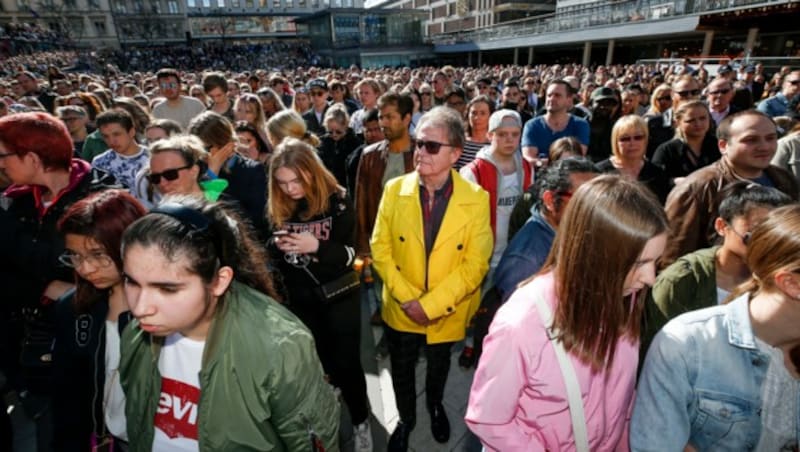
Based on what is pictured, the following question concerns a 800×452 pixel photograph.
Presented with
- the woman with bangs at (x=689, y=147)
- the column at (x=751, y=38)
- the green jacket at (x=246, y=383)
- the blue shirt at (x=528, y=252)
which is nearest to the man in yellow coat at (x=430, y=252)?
the blue shirt at (x=528, y=252)

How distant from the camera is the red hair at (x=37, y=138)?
7.74 ft

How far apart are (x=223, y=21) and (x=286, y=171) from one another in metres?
76.6

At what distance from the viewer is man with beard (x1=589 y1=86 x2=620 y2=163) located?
18.2 ft

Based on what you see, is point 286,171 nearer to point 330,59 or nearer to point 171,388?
point 171,388

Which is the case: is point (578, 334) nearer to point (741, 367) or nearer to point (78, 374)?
point (741, 367)

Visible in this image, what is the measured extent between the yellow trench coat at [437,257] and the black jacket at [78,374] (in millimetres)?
1537

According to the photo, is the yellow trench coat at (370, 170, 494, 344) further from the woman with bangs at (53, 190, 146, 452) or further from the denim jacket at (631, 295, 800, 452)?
the woman with bangs at (53, 190, 146, 452)

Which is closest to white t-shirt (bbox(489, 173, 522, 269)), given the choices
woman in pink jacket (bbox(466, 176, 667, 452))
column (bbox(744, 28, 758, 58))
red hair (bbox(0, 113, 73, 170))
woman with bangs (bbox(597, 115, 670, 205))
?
woman with bangs (bbox(597, 115, 670, 205))

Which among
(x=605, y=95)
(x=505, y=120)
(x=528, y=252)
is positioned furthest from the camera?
(x=605, y=95)

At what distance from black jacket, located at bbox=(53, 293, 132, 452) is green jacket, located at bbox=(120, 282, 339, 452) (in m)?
0.23

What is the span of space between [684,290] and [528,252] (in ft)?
2.47

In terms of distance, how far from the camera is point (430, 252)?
2596mm

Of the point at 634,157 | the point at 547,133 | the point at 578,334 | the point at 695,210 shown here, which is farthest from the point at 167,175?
the point at 547,133

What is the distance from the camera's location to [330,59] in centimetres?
4728
